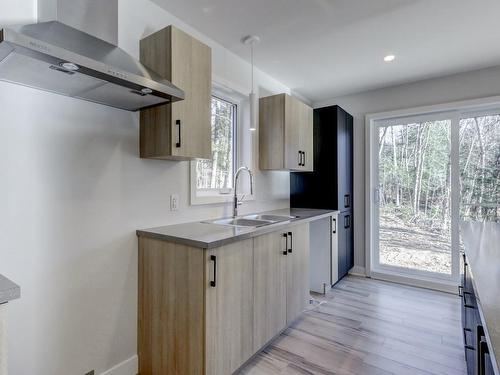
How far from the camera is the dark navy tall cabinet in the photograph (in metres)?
3.28

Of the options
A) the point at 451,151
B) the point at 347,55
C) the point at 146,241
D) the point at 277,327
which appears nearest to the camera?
the point at 146,241

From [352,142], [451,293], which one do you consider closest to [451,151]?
[352,142]

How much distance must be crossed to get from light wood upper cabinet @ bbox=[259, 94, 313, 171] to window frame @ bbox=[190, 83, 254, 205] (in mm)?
286

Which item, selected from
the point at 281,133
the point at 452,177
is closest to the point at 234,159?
the point at 281,133

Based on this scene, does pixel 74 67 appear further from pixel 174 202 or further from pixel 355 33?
pixel 355 33

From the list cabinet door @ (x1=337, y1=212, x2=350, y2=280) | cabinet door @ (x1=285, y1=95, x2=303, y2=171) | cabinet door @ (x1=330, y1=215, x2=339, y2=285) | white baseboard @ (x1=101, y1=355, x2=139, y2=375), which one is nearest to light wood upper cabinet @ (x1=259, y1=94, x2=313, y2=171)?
cabinet door @ (x1=285, y1=95, x2=303, y2=171)

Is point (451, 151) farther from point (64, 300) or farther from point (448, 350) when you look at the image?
point (64, 300)

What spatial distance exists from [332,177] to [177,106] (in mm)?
2219

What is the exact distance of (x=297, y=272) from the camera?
2.41 m

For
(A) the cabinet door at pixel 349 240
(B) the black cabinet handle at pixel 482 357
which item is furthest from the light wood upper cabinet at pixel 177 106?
(A) the cabinet door at pixel 349 240

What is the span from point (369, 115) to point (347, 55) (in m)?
1.22

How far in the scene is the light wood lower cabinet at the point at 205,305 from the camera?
4.84ft

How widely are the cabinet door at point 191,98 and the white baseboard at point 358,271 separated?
2.95 m

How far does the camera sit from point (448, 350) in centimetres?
202
